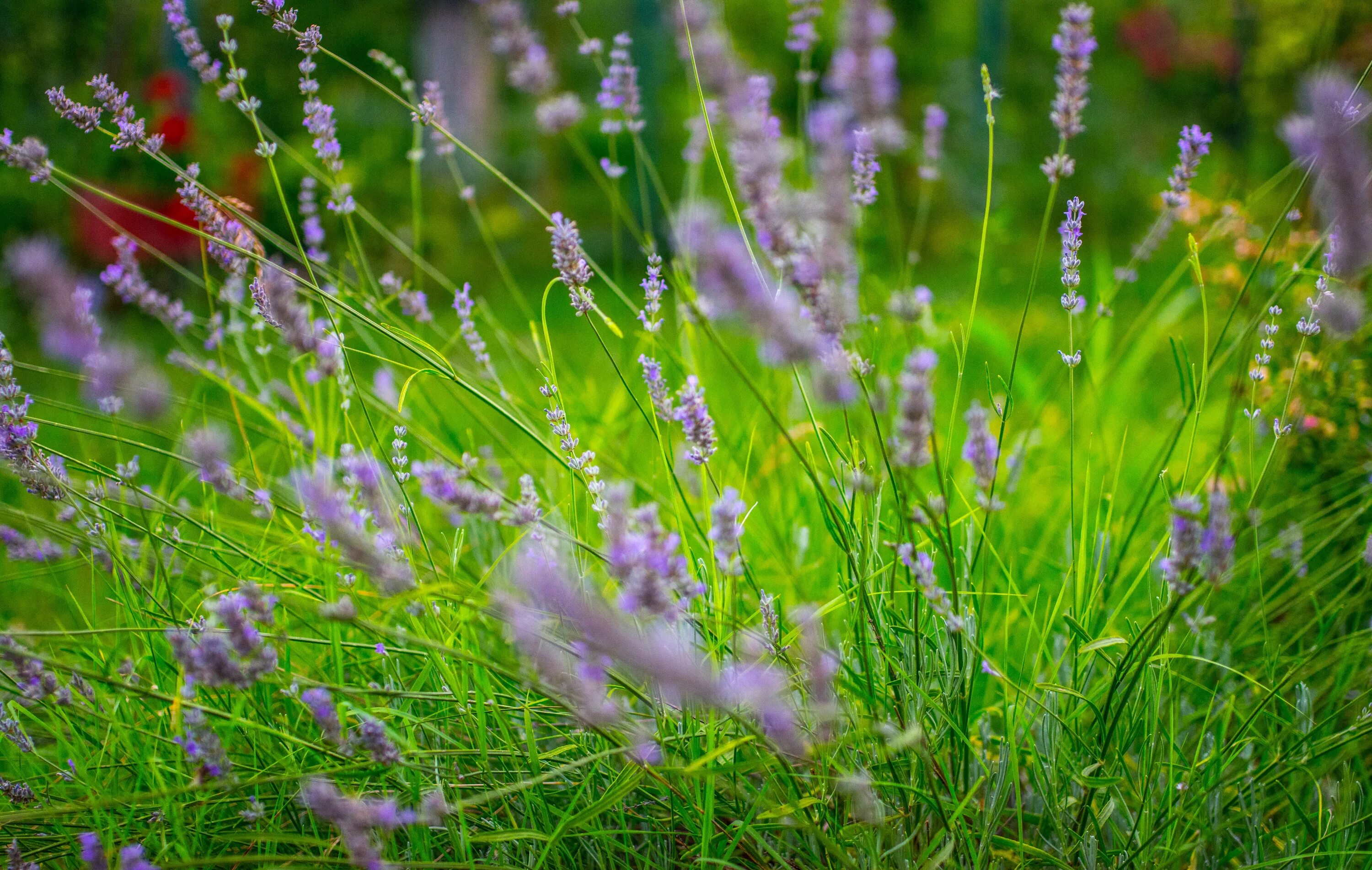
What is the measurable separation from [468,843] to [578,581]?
444 mm

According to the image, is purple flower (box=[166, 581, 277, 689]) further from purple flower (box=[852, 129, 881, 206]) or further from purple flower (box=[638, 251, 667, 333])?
purple flower (box=[852, 129, 881, 206])

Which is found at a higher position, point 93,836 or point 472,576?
point 472,576

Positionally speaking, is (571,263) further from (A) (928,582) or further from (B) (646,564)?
(A) (928,582)

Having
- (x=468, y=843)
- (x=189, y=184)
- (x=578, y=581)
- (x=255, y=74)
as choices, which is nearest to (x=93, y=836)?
(x=468, y=843)

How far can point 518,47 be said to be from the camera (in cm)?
171

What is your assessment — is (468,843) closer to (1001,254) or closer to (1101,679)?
(1101,679)

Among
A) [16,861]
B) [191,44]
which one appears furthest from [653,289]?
[16,861]

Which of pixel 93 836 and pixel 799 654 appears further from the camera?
pixel 799 654

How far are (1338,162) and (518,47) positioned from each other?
1366mm

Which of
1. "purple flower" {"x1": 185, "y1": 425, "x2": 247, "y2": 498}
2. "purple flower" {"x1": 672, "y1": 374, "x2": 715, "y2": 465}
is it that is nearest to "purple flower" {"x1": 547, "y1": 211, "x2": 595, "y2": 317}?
"purple flower" {"x1": 672, "y1": 374, "x2": 715, "y2": 465}

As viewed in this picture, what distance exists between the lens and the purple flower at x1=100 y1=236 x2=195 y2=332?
71.3 inches

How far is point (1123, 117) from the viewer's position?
1233 cm

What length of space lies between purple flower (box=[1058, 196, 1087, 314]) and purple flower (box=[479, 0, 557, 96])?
1002 mm

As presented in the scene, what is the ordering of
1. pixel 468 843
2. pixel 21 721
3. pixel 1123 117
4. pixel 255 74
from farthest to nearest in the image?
pixel 1123 117 < pixel 255 74 < pixel 21 721 < pixel 468 843
